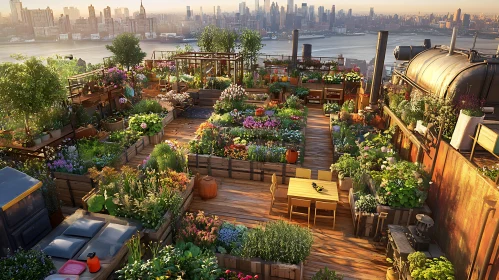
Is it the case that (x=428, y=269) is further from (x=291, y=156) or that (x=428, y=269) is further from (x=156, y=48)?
(x=156, y=48)

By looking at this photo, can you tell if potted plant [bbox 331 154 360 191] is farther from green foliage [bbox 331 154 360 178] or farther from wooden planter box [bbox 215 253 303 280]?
wooden planter box [bbox 215 253 303 280]

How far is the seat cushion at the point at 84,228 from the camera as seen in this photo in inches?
242

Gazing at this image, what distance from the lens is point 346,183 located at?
9.16 meters

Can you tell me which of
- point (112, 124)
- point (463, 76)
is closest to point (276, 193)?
point (463, 76)

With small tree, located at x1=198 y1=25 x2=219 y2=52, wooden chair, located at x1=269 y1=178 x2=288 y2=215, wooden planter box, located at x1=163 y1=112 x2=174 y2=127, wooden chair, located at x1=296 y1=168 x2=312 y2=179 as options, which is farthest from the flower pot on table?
small tree, located at x1=198 y1=25 x2=219 y2=52

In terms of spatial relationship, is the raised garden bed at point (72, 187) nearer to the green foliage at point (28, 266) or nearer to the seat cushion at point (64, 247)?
the seat cushion at point (64, 247)

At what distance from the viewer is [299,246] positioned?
Result: 605cm

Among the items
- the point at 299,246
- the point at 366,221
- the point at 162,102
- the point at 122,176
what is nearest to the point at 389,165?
the point at 366,221

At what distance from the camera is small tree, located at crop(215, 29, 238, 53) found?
70.1 feet

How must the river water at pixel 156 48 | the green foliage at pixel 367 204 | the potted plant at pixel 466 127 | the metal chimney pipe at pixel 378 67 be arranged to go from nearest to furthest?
the potted plant at pixel 466 127, the green foliage at pixel 367 204, the metal chimney pipe at pixel 378 67, the river water at pixel 156 48

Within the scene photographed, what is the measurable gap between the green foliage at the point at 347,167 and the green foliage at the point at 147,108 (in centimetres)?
872

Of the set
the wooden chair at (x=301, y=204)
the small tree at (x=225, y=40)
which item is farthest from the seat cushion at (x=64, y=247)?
the small tree at (x=225, y=40)

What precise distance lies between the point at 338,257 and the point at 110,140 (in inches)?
346

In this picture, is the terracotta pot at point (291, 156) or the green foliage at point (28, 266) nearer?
the green foliage at point (28, 266)
